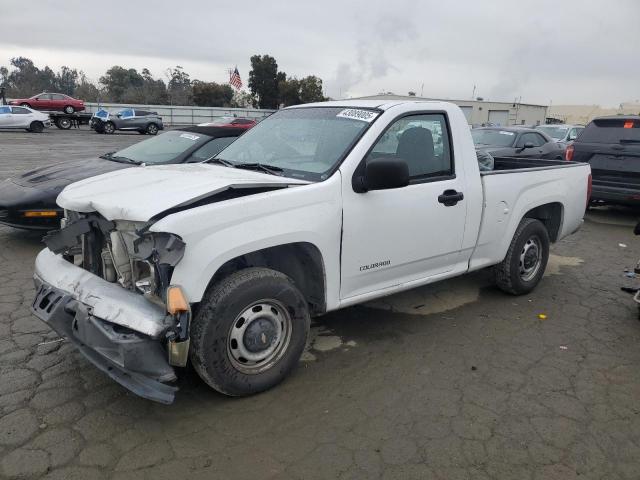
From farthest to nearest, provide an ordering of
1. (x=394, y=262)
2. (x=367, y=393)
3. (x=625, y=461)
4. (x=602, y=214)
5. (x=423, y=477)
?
(x=602, y=214)
(x=394, y=262)
(x=367, y=393)
(x=625, y=461)
(x=423, y=477)

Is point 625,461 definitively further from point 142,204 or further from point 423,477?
point 142,204

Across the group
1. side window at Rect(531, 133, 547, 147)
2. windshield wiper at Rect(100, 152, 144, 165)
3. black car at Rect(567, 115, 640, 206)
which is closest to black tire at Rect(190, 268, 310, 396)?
windshield wiper at Rect(100, 152, 144, 165)

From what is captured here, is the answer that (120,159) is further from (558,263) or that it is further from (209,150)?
(558,263)

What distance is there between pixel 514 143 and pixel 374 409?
10.1 meters

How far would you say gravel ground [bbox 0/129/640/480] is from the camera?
8.81ft

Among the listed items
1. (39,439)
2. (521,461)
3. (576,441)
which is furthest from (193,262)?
(576,441)

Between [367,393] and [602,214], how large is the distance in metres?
8.87

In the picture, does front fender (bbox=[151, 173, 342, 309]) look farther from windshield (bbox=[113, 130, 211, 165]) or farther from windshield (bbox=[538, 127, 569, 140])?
windshield (bbox=[538, 127, 569, 140])

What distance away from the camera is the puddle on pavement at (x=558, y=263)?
20.5 ft

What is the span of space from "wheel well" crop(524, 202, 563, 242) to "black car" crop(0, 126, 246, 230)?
12.0 ft

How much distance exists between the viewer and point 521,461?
276cm

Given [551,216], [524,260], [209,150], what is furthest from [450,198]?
[209,150]

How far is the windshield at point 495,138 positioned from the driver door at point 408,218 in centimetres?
818

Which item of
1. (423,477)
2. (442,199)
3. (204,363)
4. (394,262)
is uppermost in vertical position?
(442,199)
